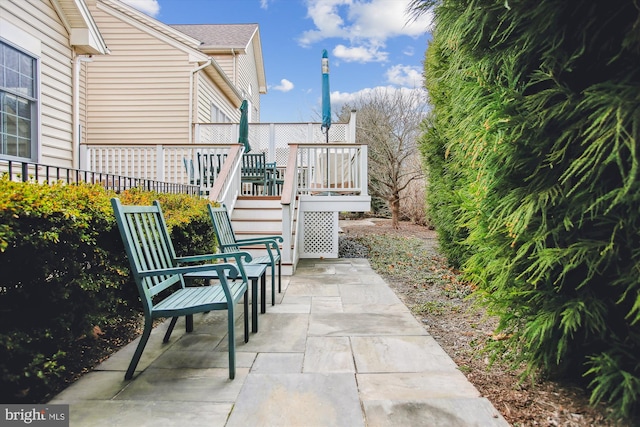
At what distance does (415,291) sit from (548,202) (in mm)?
2855

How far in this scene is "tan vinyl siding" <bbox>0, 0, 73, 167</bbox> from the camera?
5418 mm

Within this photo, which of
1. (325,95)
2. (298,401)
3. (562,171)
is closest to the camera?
(562,171)

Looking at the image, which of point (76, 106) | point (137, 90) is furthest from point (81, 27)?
point (137, 90)

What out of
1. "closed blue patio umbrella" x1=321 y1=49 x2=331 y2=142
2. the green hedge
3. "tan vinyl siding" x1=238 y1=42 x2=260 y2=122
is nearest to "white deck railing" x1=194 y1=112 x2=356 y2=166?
"closed blue patio umbrella" x1=321 y1=49 x2=331 y2=142

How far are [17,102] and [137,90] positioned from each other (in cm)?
430

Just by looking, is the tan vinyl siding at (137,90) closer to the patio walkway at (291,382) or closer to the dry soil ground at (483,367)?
the dry soil ground at (483,367)

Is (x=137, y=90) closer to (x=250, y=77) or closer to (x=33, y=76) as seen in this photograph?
(x=33, y=76)

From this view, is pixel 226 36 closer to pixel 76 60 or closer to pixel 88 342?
pixel 76 60

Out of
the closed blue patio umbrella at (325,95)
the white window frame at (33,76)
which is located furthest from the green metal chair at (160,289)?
→ the closed blue patio umbrella at (325,95)

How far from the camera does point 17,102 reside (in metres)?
5.27

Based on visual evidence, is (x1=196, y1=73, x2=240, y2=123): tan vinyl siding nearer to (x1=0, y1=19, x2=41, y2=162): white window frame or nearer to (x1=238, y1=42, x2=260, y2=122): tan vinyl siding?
(x1=238, y1=42, x2=260, y2=122): tan vinyl siding

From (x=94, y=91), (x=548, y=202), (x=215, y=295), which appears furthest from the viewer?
(x=94, y=91)

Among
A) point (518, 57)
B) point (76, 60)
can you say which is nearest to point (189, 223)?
point (518, 57)

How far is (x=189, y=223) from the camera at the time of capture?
3734mm
